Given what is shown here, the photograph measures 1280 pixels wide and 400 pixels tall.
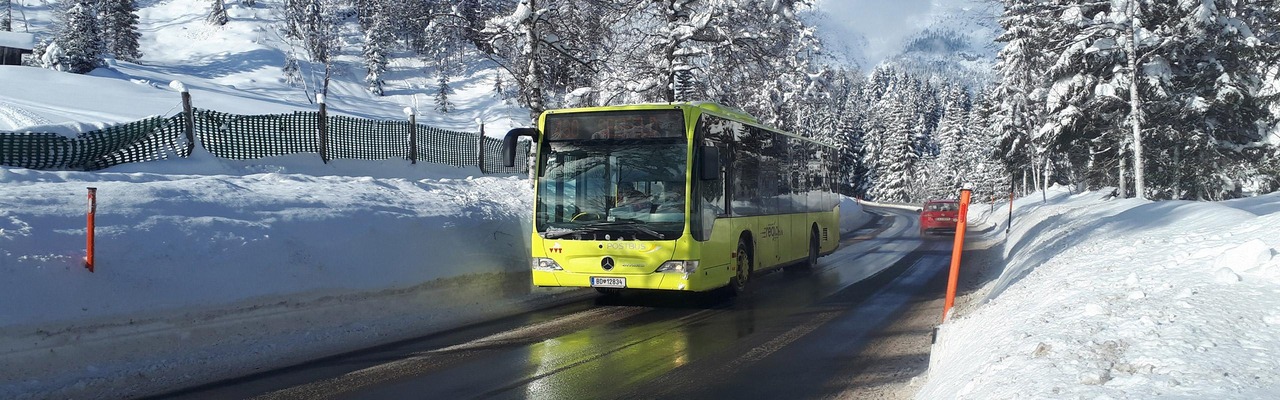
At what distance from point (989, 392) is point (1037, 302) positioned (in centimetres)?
324

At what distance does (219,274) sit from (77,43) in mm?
60855

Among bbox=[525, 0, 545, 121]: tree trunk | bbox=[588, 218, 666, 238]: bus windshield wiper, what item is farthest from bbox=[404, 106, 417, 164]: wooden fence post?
bbox=[588, 218, 666, 238]: bus windshield wiper

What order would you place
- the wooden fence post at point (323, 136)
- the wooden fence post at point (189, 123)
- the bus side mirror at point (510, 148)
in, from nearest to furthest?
the bus side mirror at point (510, 148) < the wooden fence post at point (189, 123) < the wooden fence post at point (323, 136)

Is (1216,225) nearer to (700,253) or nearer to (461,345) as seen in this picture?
(700,253)

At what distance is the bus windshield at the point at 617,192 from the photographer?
36.7 ft

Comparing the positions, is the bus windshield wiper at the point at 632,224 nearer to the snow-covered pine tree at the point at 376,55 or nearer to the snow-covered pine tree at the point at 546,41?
the snow-covered pine tree at the point at 546,41

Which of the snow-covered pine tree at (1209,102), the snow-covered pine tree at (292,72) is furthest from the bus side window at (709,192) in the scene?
the snow-covered pine tree at (292,72)

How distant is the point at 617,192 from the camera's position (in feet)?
37.2

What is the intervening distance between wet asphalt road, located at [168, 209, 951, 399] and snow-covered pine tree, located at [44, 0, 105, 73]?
5136 centimetres

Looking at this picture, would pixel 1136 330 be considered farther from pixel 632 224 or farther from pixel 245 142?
pixel 245 142

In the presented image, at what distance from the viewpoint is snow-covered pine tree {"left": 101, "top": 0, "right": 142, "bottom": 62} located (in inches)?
3339

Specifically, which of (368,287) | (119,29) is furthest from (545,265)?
(119,29)

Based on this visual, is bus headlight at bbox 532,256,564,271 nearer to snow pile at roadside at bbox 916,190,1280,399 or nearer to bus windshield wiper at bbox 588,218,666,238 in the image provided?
bus windshield wiper at bbox 588,218,666,238

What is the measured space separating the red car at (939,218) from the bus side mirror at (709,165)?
23509 mm
